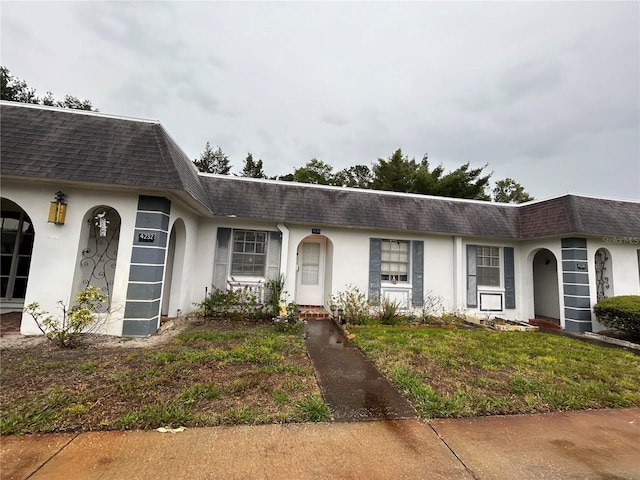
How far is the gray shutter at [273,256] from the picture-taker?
8.64 meters

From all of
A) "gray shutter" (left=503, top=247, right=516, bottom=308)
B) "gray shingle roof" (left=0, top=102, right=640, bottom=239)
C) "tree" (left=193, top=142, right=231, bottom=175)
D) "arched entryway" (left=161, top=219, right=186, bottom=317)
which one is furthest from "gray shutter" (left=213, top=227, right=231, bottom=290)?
"tree" (left=193, top=142, right=231, bottom=175)

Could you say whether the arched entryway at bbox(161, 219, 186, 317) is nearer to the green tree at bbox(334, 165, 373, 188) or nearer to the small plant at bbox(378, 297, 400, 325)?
the small plant at bbox(378, 297, 400, 325)

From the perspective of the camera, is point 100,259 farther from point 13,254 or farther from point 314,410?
point 314,410

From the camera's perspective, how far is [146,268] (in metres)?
5.77

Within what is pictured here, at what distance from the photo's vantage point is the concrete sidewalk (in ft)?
6.87

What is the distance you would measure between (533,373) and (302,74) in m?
11.6

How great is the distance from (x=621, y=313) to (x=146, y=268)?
1220 cm

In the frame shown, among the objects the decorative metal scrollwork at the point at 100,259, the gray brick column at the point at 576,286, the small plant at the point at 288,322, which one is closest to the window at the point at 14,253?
the decorative metal scrollwork at the point at 100,259

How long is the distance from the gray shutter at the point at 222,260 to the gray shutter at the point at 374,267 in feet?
15.5

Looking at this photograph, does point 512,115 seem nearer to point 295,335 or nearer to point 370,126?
point 370,126

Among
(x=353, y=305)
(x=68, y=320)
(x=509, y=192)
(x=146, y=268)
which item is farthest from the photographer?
(x=509, y=192)

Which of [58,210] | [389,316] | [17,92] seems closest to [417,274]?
[389,316]

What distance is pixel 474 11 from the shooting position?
708 cm

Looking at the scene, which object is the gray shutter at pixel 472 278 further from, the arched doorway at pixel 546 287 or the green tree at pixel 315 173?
the green tree at pixel 315 173
